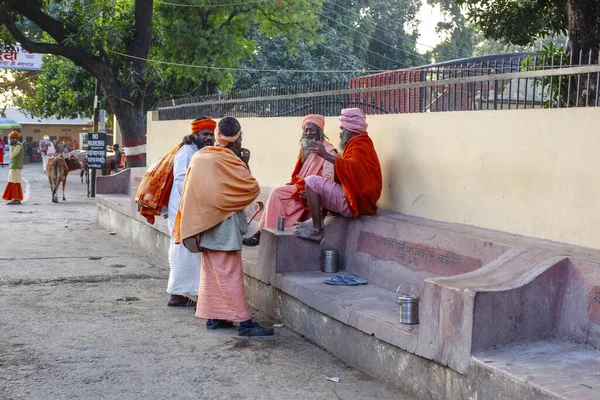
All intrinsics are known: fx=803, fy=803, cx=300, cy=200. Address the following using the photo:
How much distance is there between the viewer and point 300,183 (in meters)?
8.40

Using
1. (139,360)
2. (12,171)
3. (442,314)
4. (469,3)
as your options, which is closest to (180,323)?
(139,360)

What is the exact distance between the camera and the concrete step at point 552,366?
155 inches

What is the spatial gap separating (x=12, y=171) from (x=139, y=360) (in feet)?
47.7

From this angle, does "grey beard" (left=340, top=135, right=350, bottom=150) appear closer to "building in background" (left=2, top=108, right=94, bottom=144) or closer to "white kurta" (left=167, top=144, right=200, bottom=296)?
"white kurta" (left=167, top=144, right=200, bottom=296)

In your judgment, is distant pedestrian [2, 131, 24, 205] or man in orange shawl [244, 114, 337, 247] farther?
distant pedestrian [2, 131, 24, 205]

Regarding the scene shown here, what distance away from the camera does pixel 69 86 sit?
88.7 ft

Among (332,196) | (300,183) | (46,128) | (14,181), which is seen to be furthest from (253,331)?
(46,128)

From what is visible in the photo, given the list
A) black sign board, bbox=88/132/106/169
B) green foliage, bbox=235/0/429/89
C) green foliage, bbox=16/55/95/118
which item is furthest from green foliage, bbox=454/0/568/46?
green foliage, bbox=235/0/429/89

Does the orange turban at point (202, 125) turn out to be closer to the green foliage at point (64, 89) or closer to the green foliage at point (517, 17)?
the green foliage at point (517, 17)

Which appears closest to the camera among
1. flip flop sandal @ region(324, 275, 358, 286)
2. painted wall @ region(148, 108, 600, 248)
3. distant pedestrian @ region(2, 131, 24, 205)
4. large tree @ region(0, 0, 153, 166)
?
painted wall @ region(148, 108, 600, 248)

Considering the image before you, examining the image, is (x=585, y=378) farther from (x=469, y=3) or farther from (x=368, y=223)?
(x=469, y=3)

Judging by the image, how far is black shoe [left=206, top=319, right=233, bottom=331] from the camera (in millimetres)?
6846

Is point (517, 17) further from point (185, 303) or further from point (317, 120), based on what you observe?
point (185, 303)

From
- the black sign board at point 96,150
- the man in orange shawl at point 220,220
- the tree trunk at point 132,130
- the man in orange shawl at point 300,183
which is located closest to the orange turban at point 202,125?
the man in orange shawl at point 300,183
